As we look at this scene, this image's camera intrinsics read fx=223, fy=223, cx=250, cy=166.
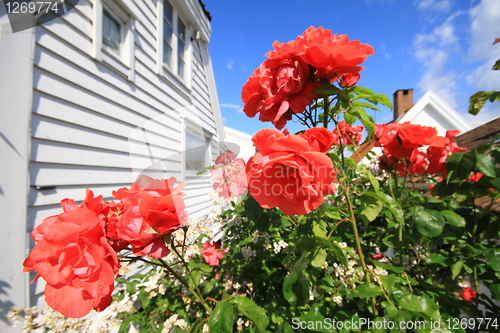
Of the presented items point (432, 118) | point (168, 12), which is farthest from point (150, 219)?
point (432, 118)

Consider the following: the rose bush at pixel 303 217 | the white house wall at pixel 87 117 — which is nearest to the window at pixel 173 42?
the white house wall at pixel 87 117

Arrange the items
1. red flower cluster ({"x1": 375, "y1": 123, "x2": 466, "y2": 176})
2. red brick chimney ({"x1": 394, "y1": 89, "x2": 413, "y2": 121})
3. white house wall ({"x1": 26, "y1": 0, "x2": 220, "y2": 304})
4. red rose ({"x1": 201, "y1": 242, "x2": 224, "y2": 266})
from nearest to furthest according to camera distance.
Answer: red flower cluster ({"x1": 375, "y1": 123, "x2": 466, "y2": 176}) < red rose ({"x1": 201, "y1": 242, "x2": 224, "y2": 266}) < white house wall ({"x1": 26, "y1": 0, "x2": 220, "y2": 304}) < red brick chimney ({"x1": 394, "y1": 89, "x2": 413, "y2": 121})

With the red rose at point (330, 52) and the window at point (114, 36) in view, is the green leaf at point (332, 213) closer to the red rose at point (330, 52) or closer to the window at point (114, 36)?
the red rose at point (330, 52)

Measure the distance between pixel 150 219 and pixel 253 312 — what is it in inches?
20.2

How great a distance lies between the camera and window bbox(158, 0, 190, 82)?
4.45m

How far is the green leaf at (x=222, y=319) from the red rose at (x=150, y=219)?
0.30 meters

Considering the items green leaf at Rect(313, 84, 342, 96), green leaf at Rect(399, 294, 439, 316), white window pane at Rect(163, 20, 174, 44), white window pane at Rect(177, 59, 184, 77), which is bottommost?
green leaf at Rect(399, 294, 439, 316)

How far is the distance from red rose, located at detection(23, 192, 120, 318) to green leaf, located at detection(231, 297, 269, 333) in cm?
45

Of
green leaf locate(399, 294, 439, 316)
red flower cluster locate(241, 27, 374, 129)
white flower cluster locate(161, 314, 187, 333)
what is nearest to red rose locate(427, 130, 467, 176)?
green leaf locate(399, 294, 439, 316)

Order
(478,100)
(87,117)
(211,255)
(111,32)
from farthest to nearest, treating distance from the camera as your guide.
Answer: (111,32) → (87,117) → (211,255) → (478,100)

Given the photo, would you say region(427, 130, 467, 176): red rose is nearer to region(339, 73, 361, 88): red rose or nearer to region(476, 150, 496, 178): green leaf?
region(476, 150, 496, 178): green leaf

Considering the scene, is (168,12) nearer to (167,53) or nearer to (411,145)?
(167,53)

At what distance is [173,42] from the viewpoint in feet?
15.8

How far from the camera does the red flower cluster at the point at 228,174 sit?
1183 mm
